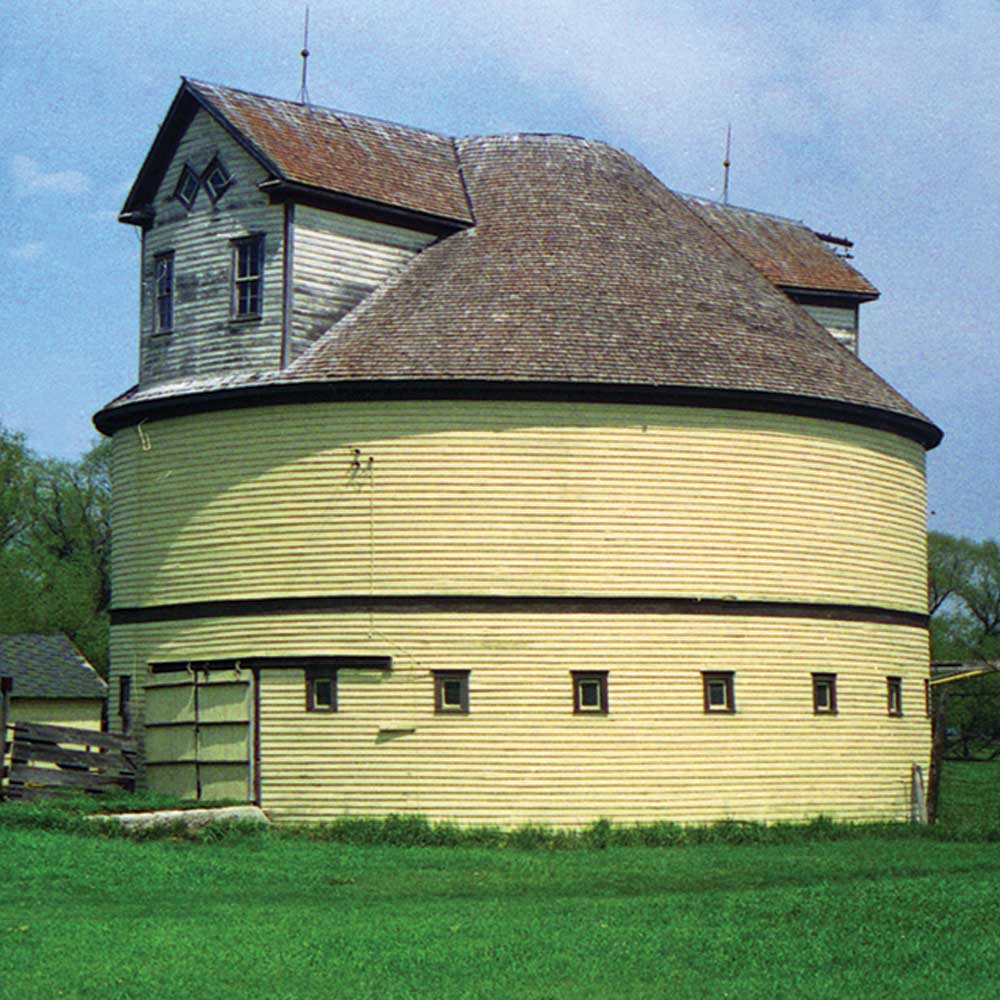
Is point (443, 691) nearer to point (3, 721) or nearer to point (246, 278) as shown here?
point (3, 721)

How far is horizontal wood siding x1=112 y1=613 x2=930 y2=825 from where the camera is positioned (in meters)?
29.2

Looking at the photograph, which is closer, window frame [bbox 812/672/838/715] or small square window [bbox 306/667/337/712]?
small square window [bbox 306/667/337/712]

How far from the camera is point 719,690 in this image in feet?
100

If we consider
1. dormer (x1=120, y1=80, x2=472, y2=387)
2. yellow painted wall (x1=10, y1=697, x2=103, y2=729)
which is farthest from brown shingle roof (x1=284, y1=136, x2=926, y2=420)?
yellow painted wall (x1=10, y1=697, x2=103, y2=729)

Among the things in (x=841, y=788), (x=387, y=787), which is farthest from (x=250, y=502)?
(x=841, y=788)

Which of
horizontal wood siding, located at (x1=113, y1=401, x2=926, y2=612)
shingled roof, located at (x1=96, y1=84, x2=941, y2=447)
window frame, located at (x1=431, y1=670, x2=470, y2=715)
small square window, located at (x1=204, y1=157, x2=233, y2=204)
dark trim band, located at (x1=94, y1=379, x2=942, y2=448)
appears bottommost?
window frame, located at (x1=431, y1=670, x2=470, y2=715)

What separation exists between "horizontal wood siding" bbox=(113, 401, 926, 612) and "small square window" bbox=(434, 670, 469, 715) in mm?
1424

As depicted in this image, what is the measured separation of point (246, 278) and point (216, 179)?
7.49 ft

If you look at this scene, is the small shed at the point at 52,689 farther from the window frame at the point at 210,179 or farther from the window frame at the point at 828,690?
the window frame at the point at 828,690

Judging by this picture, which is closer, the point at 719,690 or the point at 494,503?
the point at 494,503

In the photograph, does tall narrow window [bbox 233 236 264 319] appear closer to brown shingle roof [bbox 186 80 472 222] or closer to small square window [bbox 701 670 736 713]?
brown shingle roof [bbox 186 80 472 222]

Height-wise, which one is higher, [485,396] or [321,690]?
[485,396]

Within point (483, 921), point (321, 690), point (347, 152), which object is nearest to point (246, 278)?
point (347, 152)

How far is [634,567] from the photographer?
98.9 feet
